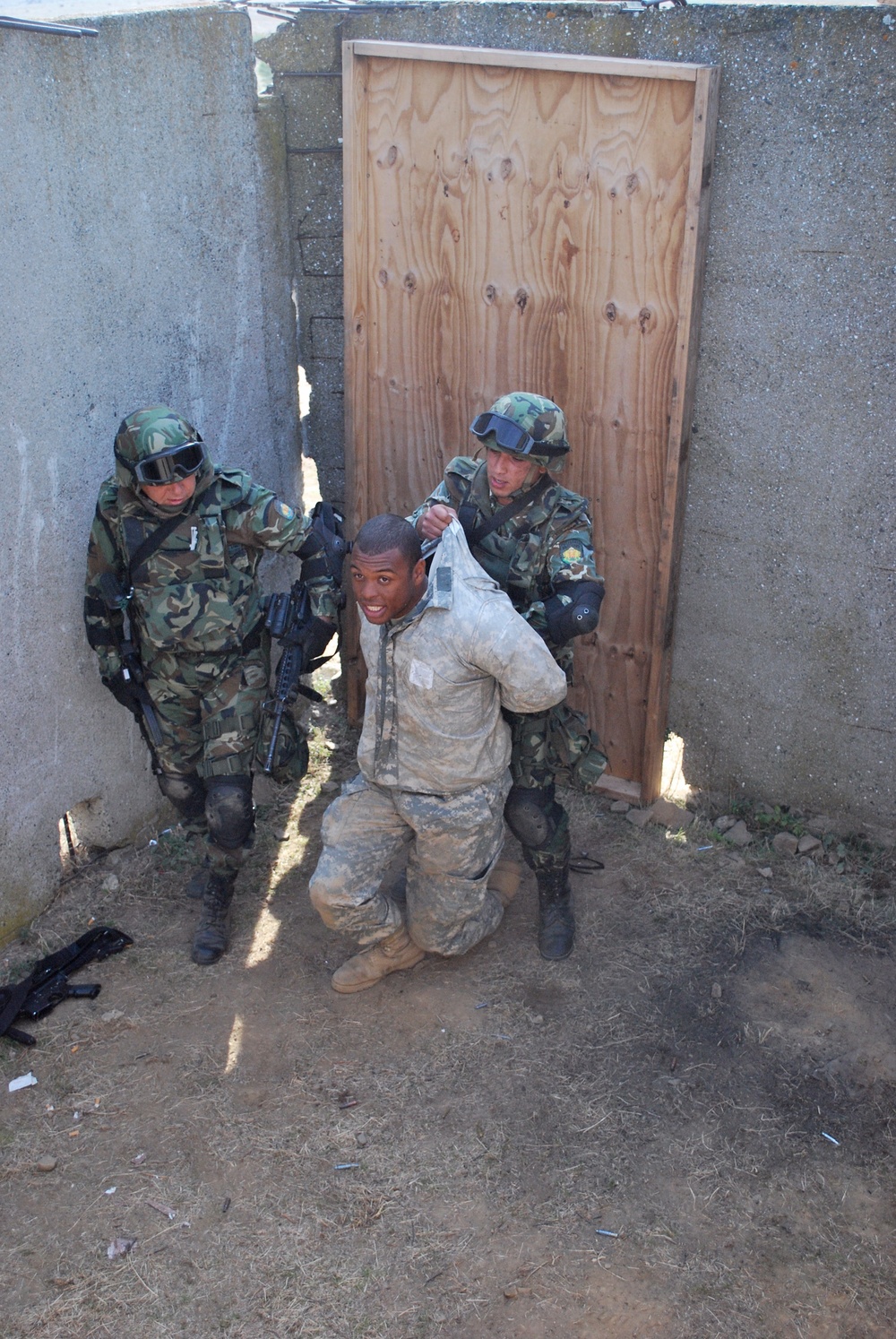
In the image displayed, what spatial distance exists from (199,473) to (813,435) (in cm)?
248

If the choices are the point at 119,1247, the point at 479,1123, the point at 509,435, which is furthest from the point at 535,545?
the point at 119,1247

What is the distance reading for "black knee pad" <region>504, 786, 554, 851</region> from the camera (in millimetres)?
4516

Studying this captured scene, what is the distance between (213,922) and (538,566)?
1954mm

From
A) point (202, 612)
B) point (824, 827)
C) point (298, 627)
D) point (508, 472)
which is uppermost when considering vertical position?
point (508, 472)

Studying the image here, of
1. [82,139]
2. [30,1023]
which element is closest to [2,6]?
[82,139]

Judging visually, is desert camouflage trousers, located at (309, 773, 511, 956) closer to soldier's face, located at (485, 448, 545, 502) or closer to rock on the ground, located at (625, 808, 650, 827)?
soldier's face, located at (485, 448, 545, 502)

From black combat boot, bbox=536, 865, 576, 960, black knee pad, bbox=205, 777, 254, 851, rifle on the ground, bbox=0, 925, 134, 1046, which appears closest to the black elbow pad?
black combat boot, bbox=536, 865, 576, 960

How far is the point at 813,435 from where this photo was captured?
4.74m

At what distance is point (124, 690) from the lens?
15.3 feet

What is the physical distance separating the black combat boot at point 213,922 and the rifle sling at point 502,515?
170cm

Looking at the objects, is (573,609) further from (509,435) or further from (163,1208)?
(163,1208)

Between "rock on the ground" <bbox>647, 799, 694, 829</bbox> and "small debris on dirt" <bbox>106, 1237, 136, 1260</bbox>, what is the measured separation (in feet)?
9.77

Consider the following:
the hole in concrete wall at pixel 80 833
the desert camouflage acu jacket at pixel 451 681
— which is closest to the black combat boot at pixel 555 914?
the desert camouflage acu jacket at pixel 451 681

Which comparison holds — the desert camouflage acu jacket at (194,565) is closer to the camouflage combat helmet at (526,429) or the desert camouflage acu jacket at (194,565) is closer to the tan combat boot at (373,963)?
the camouflage combat helmet at (526,429)
